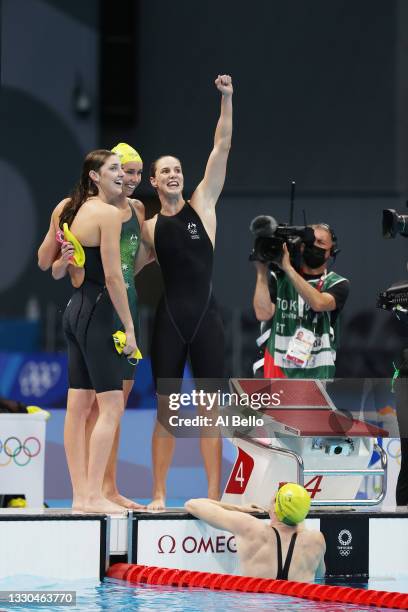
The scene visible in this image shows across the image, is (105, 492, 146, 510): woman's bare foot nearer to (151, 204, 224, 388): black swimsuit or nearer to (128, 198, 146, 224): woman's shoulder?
(151, 204, 224, 388): black swimsuit

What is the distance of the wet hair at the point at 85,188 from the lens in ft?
19.4

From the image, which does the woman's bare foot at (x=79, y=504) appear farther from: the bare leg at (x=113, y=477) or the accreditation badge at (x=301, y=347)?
the accreditation badge at (x=301, y=347)

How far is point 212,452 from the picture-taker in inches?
243

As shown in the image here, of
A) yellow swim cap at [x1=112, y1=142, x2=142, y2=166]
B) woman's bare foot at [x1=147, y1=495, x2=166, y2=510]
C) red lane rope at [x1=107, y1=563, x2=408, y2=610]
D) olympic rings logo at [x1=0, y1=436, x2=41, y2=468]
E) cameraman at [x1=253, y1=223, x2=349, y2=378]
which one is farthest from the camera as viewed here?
olympic rings logo at [x1=0, y1=436, x2=41, y2=468]

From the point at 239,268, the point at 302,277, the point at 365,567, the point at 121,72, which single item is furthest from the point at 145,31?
the point at 365,567

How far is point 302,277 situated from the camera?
6.91m

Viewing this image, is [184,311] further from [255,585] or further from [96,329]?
[255,585]

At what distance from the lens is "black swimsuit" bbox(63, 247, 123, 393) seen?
5.76m

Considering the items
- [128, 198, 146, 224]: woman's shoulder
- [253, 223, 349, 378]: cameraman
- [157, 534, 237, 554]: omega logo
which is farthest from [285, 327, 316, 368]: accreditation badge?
[157, 534, 237, 554]: omega logo

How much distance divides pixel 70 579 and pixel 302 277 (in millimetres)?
2151

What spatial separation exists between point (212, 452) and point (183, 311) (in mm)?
697

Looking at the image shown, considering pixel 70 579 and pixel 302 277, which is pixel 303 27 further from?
pixel 70 579

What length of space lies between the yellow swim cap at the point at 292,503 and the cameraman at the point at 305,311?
55.8 inches

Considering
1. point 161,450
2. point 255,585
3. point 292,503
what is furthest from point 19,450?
point 292,503
